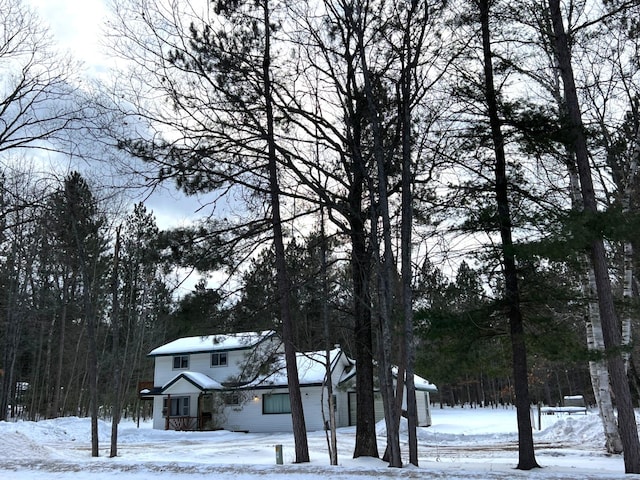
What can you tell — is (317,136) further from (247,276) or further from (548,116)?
(548,116)

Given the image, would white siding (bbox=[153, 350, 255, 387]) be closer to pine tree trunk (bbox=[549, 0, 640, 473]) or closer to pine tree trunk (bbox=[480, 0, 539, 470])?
pine tree trunk (bbox=[480, 0, 539, 470])

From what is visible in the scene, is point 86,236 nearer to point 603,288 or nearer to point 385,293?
point 385,293

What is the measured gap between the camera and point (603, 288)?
8.82m

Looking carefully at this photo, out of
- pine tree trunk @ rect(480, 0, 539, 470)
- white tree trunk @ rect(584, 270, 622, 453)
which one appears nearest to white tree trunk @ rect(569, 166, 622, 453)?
white tree trunk @ rect(584, 270, 622, 453)

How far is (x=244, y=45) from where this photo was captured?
1120 cm

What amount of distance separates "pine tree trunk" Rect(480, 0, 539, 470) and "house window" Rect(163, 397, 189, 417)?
76.1ft

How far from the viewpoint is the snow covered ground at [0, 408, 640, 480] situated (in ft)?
22.9

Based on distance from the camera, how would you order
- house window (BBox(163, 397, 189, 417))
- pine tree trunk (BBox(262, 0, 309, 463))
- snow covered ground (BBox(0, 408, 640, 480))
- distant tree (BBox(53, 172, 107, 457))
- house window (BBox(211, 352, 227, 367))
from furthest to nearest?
Answer: house window (BBox(211, 352, 227, 367))
house window (BBox(163, 397, 189, 417))
distant tree (BBox(53, 172, 107, 457))
pine tree trunk (BBox(262, 0, 309, 463))
snow covered ground (BBox(0, 408, 640, 480))

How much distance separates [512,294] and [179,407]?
24.5 meters

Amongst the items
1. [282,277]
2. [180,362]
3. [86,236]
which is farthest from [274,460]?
[180,362]

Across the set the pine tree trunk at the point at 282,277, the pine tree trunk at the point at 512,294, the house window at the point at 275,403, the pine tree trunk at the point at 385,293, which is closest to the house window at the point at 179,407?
the house window at the point at 275,403

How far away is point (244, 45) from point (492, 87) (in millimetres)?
5172

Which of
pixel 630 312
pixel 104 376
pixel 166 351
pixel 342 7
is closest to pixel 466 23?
pixel 342 7

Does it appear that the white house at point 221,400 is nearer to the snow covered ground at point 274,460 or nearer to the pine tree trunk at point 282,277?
the snow covered ground at point 274,460
